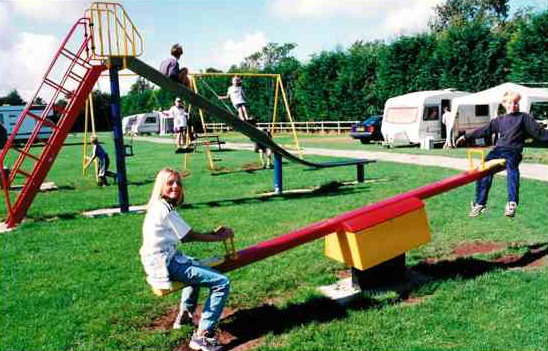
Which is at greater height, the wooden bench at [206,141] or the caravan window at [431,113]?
the caravan window at [431,113]

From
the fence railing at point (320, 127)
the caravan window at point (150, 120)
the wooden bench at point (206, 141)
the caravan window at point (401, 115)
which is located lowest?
the wooden bench at point (206, 141)

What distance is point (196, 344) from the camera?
13.4 ft

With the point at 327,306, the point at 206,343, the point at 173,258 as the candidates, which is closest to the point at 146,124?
the point at 327,306

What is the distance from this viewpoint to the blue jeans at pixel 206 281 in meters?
4.09

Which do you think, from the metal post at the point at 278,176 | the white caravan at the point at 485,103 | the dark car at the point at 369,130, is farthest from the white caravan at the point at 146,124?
the metal post at the point at 278,176

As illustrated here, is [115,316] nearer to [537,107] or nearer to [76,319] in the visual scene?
[76,319]

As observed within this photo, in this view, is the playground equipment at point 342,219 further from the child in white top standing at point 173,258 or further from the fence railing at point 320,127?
the fence railing at point 320,127

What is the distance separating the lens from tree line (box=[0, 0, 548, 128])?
1016 inches

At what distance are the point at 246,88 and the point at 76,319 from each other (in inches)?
1503

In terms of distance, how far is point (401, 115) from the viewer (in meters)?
24.7

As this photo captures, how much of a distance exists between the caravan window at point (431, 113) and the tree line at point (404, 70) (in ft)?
13.3

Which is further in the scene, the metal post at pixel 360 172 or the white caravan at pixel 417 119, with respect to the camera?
the white caravan at pixel 417 119

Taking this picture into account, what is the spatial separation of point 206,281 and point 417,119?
→ 21028mm

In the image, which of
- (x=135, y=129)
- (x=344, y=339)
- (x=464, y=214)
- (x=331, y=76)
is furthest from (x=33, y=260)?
(x=135, y=129)
